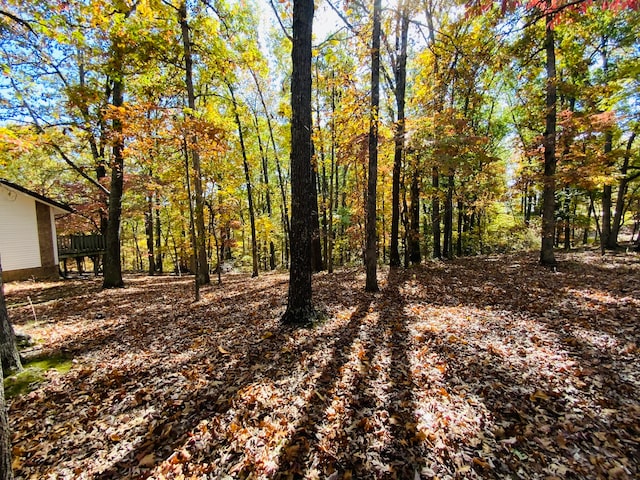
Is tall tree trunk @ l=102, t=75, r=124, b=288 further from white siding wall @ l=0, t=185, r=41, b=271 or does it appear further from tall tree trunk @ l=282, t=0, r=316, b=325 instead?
tall tree trunk @ l=282, t=0, r=316, b=325

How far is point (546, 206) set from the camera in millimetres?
9664

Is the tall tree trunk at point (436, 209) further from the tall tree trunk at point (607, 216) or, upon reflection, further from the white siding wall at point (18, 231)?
the white siding wall at point (18, 231)

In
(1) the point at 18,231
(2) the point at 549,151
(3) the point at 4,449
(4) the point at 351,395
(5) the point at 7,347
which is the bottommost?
(4) the point at 351,395

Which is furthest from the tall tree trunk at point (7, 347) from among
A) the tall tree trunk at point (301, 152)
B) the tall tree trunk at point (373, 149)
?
the tall tree trunk at point (373, 149)

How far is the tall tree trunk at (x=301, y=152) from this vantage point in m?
4.94

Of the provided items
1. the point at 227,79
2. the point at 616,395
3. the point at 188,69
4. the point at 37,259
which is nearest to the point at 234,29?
the point at 188,69

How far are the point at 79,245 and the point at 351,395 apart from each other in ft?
64.7

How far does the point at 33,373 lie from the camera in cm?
409

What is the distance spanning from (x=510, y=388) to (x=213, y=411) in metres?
3.53

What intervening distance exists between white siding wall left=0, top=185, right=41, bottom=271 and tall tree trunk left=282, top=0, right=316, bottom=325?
16130 mm

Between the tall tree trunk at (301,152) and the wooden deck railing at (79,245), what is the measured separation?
629 inches

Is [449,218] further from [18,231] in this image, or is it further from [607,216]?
[18,231]

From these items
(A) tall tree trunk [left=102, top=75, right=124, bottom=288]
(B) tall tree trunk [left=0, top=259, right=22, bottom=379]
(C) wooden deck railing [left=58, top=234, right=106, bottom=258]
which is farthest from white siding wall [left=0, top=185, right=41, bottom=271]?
(B) tall tree trunk [left=0, top=259, right=22, bottom=379]

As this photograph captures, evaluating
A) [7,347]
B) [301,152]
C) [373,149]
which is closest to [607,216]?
[373,149]
